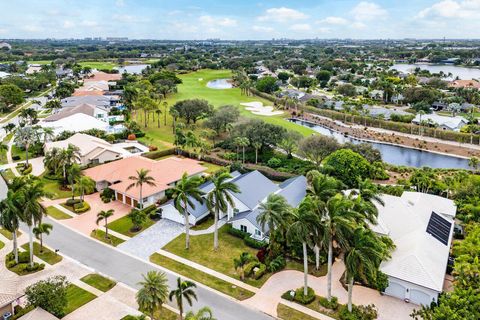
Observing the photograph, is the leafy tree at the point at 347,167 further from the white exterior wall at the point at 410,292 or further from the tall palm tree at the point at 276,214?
the white exterior wall at the point at 410,292

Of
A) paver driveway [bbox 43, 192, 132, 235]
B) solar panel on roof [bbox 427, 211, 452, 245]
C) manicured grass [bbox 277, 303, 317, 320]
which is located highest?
solar panel on roof [bbox 427, 211, 452, 245]

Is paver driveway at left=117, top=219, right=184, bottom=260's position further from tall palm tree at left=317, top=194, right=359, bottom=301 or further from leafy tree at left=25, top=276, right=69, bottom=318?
tall palm tree at left=317, top=194, right=359, bottom=301

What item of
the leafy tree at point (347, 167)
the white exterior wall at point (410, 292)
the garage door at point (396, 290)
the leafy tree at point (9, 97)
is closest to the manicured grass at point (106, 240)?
the garage door at point (396, 290)

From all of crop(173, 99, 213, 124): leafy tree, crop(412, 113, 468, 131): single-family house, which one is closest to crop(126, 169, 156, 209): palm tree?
crop(173, 99, 213, 124): leafy tree

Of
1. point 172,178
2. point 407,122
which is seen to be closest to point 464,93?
point 407,122

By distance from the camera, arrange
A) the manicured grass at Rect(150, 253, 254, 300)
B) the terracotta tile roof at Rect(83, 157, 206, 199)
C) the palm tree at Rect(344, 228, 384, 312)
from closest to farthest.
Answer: the palm tree at Rect(344, 228, 384, 312) → the manicured grass at Rect(150, 253, 254, 300) → the terracotta tile roof at Rect(83, 157, 206, 199)

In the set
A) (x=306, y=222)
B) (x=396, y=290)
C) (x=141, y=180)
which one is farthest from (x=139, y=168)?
(x=396, y=290)
